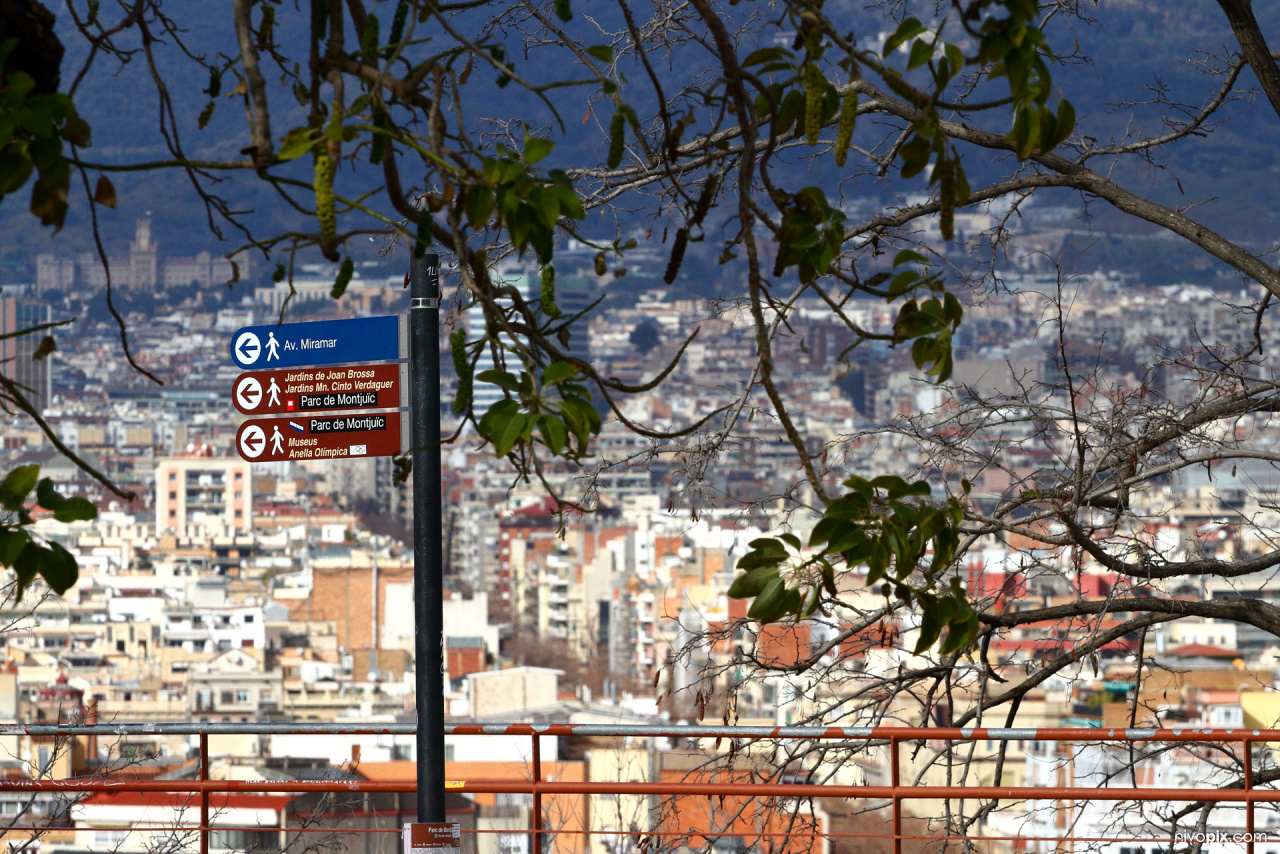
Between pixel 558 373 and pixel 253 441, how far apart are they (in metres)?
1.77

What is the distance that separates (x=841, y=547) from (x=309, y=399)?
1907mm

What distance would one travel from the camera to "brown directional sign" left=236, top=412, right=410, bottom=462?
10.3 feet

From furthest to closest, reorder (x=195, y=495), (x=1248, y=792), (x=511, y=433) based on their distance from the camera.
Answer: (x=195, y=495), (x=1248, y=792), (x=511, y=433)

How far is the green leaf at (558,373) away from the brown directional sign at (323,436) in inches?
54.1

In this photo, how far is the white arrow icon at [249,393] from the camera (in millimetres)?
3330

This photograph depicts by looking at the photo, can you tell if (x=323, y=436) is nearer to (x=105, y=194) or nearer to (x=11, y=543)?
(x=105, y=194)

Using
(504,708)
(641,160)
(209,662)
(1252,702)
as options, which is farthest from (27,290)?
(641,160)

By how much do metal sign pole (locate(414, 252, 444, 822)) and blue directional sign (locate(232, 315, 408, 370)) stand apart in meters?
0.07

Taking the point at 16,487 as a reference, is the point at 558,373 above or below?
above

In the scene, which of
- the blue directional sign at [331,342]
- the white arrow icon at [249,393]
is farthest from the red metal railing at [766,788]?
the blue directional sign at [331,342]

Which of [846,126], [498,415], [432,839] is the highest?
[846,126]

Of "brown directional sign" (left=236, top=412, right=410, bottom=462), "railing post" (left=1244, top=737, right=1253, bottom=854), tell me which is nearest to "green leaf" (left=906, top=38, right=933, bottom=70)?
"brown directional sign" (left=236, top=412, right=410, bottom=462)

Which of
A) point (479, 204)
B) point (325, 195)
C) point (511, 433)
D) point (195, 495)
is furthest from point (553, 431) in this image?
point (195, 495)

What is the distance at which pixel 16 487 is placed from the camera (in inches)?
66.0
